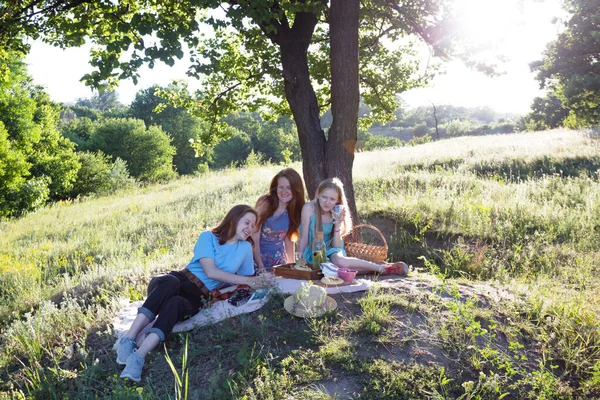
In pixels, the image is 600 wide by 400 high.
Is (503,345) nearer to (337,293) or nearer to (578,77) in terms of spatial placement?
(337,293)

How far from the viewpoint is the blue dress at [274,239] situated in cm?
588

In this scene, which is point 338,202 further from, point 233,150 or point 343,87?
point 233,150

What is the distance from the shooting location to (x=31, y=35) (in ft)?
26.2

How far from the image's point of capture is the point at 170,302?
4.03m

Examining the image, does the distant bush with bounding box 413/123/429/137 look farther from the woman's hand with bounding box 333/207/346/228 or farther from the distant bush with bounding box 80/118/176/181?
the woman's hand with bounding box 333/207/346/228

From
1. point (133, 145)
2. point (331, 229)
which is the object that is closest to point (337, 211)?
point (331, 229)

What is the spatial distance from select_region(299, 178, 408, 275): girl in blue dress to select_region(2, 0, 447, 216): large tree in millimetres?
1475

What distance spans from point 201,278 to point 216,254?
0.29m

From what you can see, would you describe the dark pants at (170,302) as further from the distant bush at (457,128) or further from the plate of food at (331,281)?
→ the distant bush at (457,128)

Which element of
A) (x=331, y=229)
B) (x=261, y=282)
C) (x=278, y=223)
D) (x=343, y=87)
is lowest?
(x=261, y=282)

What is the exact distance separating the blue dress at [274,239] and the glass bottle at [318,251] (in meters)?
0.77

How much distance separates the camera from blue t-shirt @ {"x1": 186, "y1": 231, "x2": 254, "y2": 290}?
4.57m

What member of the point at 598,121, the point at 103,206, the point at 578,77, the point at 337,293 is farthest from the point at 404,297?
the point at 598,121

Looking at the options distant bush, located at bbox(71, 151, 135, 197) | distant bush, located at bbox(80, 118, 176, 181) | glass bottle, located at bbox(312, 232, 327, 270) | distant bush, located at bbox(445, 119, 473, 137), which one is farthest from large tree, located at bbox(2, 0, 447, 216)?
distant bush, located at bbox(445, 119, 473, 137)
